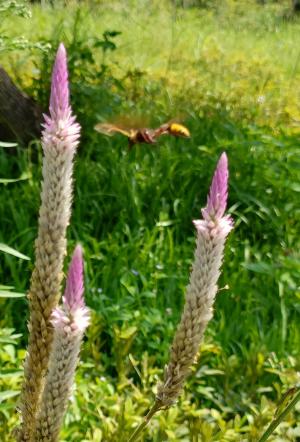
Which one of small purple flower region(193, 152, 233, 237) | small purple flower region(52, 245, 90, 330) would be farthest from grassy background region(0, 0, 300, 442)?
small purple flower region(193, 152, 233, 237)

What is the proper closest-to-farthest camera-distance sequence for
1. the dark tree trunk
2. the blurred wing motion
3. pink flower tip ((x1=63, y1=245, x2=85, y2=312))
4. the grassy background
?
pink flower tip ((x1=63, y1=245, x2=85, y2=312)) → the grassy background → the blurred wing motion → the dark tree trunk

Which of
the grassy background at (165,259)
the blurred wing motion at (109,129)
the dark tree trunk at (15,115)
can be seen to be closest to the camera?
the grassy background at (165,259)

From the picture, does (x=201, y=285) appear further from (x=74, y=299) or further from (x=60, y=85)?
(x=60, y=85)

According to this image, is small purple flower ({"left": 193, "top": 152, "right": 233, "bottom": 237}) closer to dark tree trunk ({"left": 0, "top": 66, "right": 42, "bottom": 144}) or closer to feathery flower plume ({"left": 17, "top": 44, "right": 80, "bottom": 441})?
feathery flower plume ({"left": 17, "top": 44, "right": 80, "bottom": 441})

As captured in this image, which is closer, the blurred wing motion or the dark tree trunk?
the blurred wing motion

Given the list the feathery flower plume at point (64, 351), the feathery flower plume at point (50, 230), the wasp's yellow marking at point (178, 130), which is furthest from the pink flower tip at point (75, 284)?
the wasp's yellow marking at point (178, 130)

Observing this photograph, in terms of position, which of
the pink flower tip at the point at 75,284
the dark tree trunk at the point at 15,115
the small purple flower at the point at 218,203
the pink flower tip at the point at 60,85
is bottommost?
the pink flower tip at the point at 75,284

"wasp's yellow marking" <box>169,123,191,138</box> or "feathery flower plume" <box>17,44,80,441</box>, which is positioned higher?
"wasp's yellow marking" <box>169,123,191,138</box>

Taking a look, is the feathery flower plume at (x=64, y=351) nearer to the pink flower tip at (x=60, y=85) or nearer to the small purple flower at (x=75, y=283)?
the small purple flower at (x=75, y=283)
